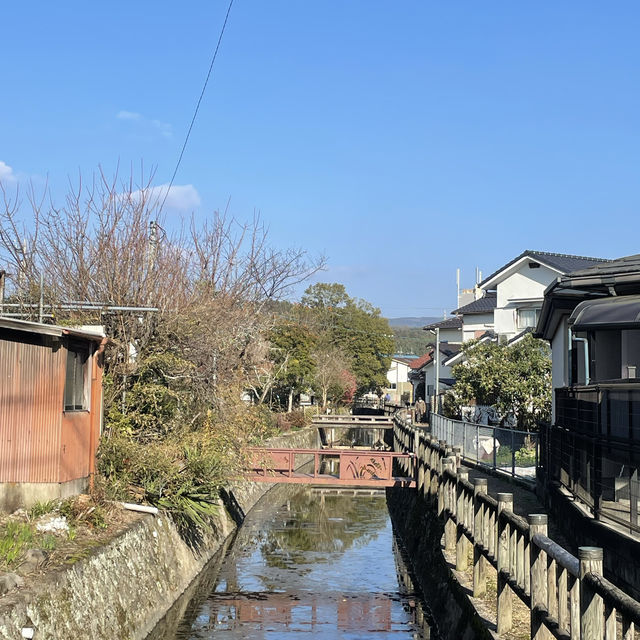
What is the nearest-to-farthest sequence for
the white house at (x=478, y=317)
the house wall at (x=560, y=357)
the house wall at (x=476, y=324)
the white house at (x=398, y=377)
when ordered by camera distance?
the house wall at (x=560, y=357)
the white house at (x=478, y=317)
the house wall at (x=476, y=324)
the white house at (x=398, y=377)

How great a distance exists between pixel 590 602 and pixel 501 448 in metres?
17.6

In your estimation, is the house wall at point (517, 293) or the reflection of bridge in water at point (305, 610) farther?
the house wall at point (517, 293)

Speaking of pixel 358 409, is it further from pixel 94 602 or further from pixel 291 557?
pixel 94 602

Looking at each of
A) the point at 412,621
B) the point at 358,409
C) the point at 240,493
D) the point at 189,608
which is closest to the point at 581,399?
the point at 412,621

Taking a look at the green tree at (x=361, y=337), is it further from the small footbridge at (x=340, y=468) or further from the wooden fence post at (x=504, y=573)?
the wooden fence post at (x=504, y=573)

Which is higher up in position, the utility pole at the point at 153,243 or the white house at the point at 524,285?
the white house at the point at 524,285

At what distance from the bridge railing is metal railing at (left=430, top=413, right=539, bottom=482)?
5.85 metres

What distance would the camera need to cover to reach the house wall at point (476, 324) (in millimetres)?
59675

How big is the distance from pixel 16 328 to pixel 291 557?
10.5 m

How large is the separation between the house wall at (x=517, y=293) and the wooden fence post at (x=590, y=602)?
41988mm

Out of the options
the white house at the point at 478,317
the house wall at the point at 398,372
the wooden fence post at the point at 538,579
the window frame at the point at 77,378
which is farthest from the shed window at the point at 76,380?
the house wall at the point at 398,372

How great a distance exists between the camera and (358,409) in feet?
254

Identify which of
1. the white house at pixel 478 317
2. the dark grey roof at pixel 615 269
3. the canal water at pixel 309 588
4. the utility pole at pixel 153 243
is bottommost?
the canal water at pixel 309 588

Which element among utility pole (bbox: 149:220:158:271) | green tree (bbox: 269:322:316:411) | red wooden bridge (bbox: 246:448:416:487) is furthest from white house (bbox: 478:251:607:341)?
utility pole (bbox: 149:220:158:271)
